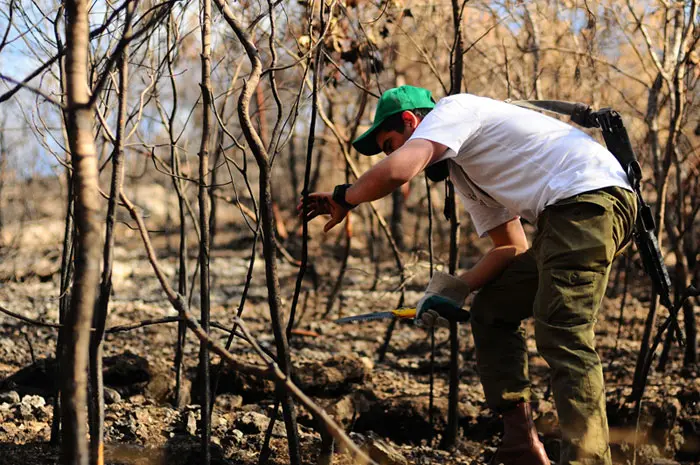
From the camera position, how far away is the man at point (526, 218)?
2.53 meters

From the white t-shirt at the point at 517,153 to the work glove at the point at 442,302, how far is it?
42 cm

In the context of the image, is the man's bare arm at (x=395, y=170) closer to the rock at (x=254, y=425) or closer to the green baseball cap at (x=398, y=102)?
the green baseball cap at (x=398, y=102)

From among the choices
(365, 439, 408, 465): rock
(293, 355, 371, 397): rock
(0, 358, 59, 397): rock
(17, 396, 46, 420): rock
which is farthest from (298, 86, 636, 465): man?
(0, 358, 59, 397): rock

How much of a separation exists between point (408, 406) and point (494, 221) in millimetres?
1352

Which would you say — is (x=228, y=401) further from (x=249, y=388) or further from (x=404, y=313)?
(x=404, y=313)

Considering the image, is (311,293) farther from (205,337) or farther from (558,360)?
(205,337)

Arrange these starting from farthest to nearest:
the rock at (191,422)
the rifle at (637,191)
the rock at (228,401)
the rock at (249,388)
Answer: the rock at (249,388) < the rock at (228,401) < the rock at (191,422) < the rifle at (637,191)

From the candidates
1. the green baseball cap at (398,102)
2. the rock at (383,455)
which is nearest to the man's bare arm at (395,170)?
the green baseball cap at (398,102)

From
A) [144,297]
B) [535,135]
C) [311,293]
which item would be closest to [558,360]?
[535,135]

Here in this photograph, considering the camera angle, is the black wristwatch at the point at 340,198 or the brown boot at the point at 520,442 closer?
the black wristwatch at the point at 340,198

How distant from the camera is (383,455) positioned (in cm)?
320

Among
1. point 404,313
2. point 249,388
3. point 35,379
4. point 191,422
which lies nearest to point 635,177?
point 404,313

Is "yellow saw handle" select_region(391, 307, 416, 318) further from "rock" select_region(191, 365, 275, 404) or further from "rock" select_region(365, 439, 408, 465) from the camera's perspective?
"rock" select_region(191, 365, 275, 404)

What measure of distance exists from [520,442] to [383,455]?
1.86ft
